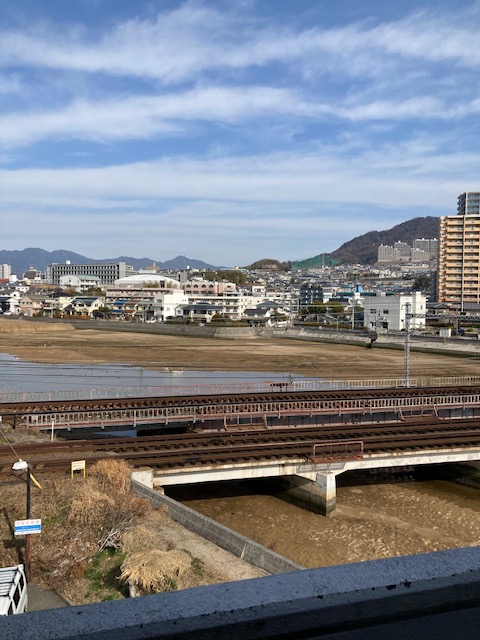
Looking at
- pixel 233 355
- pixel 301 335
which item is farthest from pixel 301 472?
pixel 301 335

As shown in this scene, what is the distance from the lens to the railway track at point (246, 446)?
13.1 m

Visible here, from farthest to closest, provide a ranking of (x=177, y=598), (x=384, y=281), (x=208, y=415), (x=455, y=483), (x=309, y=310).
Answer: (x=384, y=281), (x=309, y=310), (x=208, y=415), (x=455, y=483), (x=177, y=598)

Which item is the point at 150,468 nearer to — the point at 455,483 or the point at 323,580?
the point at 455,483

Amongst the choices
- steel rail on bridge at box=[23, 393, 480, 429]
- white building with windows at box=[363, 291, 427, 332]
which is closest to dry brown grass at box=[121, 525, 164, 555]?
steel rail on bridge at box=[23, 393, 480, 429]

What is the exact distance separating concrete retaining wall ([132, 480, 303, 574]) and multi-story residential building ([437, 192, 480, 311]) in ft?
225

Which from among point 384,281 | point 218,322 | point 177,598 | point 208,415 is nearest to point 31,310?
point 218,322

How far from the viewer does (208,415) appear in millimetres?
17797

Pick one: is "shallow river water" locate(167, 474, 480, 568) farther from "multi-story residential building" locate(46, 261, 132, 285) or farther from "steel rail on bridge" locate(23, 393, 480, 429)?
"multi-story residential building" locate(46, 261, 132, 285)

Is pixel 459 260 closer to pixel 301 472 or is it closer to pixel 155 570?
pixel 301 472

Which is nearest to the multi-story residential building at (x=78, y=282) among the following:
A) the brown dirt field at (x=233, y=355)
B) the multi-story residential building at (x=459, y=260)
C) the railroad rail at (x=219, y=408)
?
the brown dirt field at (x=233, y=355)

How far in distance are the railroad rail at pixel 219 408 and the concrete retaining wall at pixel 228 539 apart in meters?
6.69

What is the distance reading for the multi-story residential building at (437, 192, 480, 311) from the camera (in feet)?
240

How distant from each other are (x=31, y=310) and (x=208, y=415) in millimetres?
80619

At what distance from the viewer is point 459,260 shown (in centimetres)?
7469
